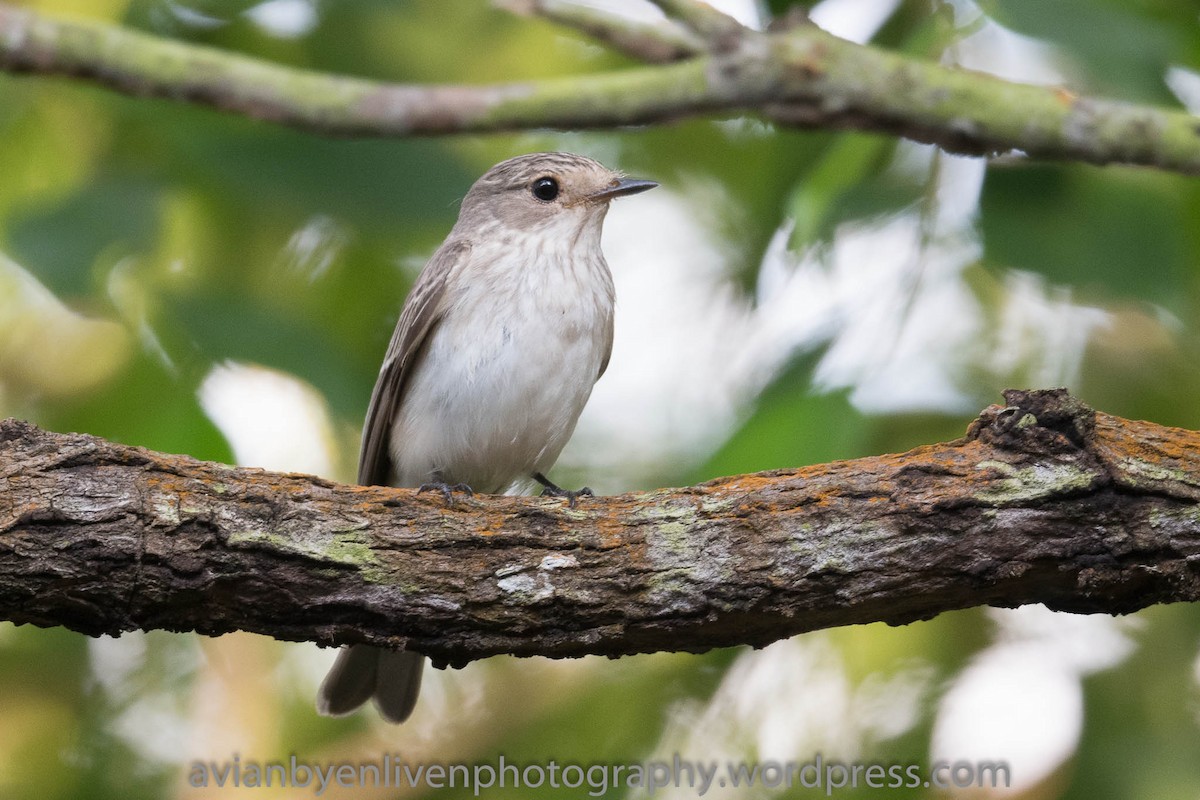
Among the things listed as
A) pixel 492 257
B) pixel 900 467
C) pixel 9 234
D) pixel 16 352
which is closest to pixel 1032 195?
pixel 900 467

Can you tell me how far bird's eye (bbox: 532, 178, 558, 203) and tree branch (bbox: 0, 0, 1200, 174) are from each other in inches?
60.8

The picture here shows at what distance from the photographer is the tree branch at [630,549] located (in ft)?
9.57

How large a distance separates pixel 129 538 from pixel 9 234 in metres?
1.79

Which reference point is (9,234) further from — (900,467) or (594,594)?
(900,467)

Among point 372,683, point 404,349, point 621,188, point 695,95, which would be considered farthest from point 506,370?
point 695,95

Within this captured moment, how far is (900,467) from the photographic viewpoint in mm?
3180

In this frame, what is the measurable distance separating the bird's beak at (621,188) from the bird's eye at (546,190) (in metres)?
0.18

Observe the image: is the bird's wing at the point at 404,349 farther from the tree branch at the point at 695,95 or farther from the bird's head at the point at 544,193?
the tree branch at the point at 695,95

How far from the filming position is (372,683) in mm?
4723

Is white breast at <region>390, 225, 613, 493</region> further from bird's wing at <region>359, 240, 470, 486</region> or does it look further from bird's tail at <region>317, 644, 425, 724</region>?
bird's tail at <region>317, 644, 425, 724</region>

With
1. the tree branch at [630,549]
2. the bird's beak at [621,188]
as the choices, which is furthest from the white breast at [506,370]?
the tree branch at [630,549]

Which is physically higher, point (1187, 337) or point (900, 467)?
point (1187, 337)

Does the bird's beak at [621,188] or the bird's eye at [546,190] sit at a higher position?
the bird's eye at [546,190]

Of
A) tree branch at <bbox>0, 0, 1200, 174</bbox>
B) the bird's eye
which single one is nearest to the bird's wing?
the bird's eye
